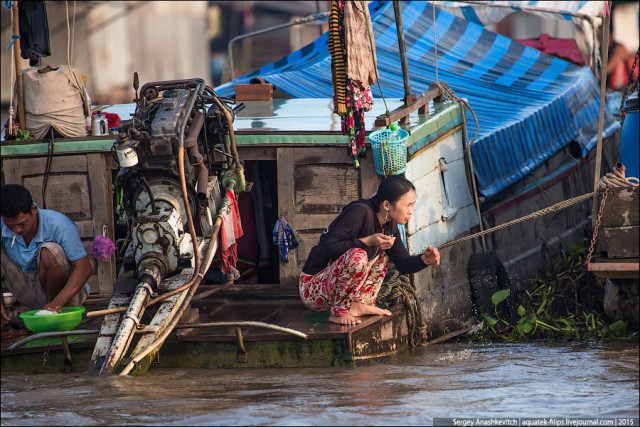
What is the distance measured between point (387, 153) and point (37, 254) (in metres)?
2.67

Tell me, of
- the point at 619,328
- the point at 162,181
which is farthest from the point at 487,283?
the point at 162,181

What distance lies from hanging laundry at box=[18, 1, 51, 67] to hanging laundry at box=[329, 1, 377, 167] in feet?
8.85

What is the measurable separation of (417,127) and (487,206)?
1941 mm

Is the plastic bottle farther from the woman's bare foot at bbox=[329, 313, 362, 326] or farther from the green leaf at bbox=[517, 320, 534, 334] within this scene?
the green leaf at bbox=[517, 320, 534, 334]

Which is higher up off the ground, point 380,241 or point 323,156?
point 323,156

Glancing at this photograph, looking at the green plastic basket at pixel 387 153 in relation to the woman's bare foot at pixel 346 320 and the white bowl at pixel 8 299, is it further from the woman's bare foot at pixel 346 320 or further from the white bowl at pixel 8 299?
the white bowl at pixel 8 299

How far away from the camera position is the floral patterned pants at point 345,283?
293 inches

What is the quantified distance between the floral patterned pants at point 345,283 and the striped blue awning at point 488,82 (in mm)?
2572

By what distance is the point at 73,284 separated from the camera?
25.2 ft

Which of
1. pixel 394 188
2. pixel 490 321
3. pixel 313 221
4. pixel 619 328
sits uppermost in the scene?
pixel 394 188

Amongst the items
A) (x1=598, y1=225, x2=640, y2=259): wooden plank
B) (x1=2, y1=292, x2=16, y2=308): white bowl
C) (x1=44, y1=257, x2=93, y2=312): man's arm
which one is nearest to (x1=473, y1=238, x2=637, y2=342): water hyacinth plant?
(x1=598, y1=225, x2=640, y2=259): wooden plank

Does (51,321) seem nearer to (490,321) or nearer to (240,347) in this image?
(240,347)

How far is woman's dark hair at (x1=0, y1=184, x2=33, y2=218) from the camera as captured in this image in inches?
298

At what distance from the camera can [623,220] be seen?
25.1ft
